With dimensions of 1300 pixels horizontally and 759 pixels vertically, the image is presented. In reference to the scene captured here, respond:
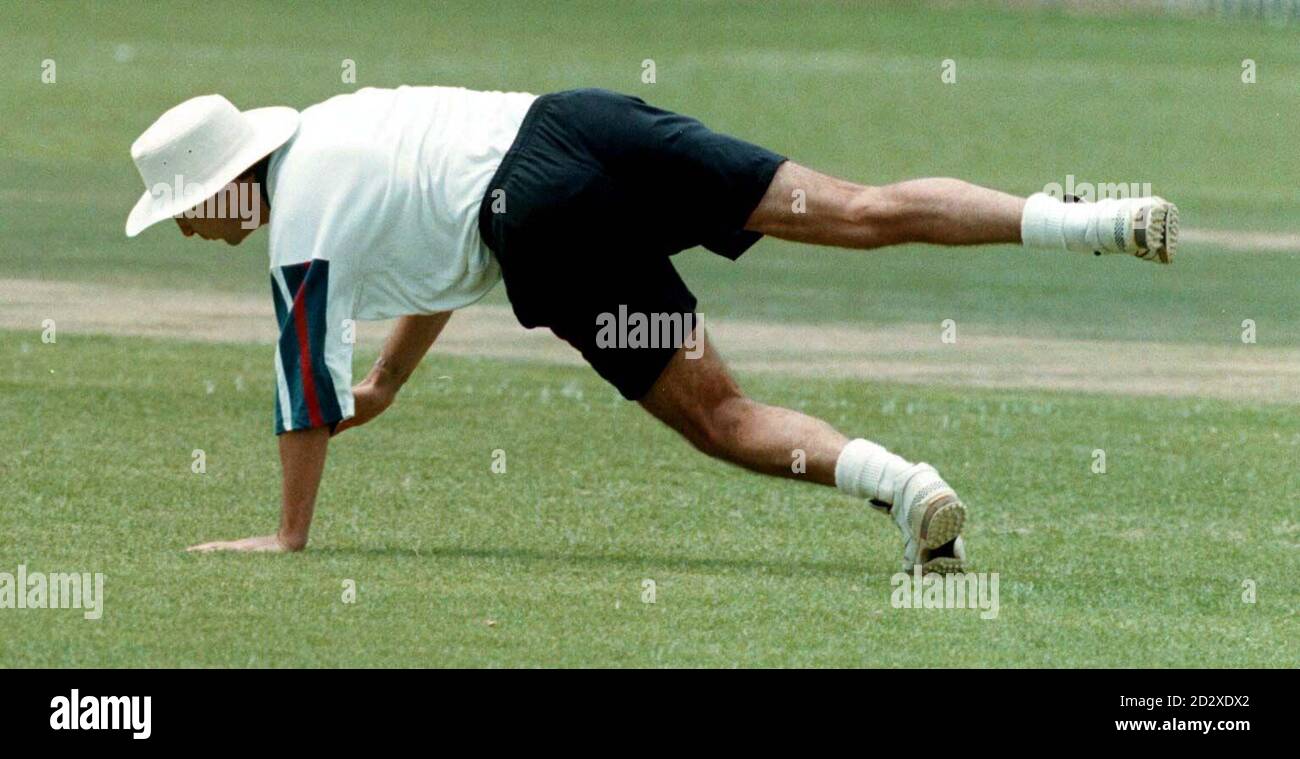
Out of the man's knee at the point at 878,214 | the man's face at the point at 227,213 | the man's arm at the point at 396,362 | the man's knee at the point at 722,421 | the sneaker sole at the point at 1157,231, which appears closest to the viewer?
the sneaker sole at the point at 1157,231

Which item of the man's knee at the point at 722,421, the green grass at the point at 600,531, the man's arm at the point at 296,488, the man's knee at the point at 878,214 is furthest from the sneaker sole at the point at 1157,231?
the man's arm at the point at 296,488

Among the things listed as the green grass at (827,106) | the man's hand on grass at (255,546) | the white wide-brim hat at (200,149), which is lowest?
the man's hand on grass at (255,546)

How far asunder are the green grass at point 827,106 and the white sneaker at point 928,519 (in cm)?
939

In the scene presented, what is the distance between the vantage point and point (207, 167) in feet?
26.9

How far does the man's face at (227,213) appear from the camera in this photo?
27.1ft

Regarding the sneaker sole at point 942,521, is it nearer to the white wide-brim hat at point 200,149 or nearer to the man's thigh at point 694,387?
the man's thigh at point 694,387

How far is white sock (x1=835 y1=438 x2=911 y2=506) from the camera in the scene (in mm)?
7988

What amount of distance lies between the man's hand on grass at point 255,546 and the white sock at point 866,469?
6.00ft

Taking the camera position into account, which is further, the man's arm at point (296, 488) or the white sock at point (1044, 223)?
the man's arm at point (296, 488)

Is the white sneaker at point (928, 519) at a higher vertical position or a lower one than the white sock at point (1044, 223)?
lower

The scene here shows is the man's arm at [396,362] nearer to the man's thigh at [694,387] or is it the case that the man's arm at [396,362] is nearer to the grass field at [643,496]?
the grass field at [643,496]

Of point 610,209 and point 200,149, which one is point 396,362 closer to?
point 200,149

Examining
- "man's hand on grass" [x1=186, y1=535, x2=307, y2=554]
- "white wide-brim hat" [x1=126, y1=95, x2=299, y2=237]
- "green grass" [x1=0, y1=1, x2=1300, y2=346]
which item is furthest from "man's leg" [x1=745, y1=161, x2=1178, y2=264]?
"green grass" [x1=0, y1=1, x2=1300, y2=346]

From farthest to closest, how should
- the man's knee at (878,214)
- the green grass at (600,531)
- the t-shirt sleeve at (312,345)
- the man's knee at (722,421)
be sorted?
the man's knee at (722,421) → the t-shirt sleeve at (312,345) → the man's knee at (878,214) → the green grass at (600,531)
